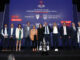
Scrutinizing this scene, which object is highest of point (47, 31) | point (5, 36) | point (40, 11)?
point (40, 11)

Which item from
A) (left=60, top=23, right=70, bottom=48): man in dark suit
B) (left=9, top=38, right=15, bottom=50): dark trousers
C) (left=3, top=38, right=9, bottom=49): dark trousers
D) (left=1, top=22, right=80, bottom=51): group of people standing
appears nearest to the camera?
(left=1, top=22, right=80, bottom=51): group of people standing

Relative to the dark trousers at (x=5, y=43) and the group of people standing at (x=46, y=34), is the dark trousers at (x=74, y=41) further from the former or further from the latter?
the dark trousers at (x=5, y=43)

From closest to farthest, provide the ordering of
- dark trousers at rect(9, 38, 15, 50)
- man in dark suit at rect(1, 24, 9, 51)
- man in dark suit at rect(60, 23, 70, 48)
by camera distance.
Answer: man in dark suit at rect(60, 23, 70, 48) → man in dark suit at rect(1, 24, 9, 51) → dark trousers at rect(9, 38, 15, 50)

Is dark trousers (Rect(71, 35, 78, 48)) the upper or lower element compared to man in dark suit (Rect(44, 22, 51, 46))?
lower

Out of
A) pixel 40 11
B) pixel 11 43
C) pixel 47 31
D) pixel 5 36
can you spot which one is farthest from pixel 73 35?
pixel 5 36

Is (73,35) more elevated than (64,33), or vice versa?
(64,33)

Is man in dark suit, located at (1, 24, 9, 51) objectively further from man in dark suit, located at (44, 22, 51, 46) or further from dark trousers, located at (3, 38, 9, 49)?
man in dark suit, located at (44, 22, 51, 46)

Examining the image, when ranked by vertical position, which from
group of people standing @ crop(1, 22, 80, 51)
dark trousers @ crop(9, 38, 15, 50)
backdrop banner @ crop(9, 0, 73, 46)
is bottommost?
dark trousers @ crop(9, 38, 15, 50)

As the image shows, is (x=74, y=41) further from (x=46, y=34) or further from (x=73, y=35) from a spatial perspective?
(x=46, y=34)

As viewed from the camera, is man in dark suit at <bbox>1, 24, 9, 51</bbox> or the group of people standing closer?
the group of people standing

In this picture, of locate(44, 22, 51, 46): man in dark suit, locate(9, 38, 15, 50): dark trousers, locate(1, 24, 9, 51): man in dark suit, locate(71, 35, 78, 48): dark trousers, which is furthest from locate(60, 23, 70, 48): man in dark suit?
locate(1, 24, 9, 51): man in dark suit

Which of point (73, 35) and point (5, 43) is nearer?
point (73, 35)

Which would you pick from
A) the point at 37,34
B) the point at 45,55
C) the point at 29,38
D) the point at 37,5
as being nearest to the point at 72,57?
the point at 45,55

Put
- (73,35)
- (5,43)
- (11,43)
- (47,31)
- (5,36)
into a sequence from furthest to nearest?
(11,43) → (5,43) → (5,36) → (73,35) → (47,31)
